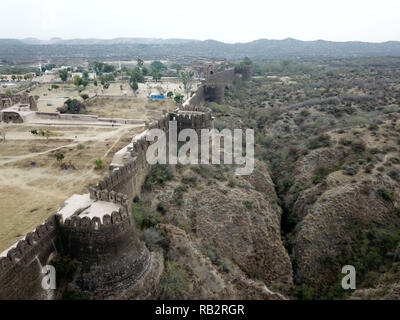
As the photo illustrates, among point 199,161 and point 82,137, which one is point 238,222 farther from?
point 82,137

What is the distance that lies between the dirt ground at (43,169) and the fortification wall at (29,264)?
17.0 feet

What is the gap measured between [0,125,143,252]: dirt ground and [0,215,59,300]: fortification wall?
519 centimetres

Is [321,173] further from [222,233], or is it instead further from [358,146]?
[222,233]

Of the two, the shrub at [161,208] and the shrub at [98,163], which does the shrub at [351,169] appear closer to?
the shrub at [161,208]

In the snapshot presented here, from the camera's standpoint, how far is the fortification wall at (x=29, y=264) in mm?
11977

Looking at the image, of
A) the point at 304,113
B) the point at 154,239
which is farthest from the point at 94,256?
the point at 304,113

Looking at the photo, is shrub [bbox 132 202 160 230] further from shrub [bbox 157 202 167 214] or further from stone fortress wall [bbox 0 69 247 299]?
stone fortress wall [bbox 0 69 247 299]

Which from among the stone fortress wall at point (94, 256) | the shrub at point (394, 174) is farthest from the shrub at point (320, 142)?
the stone fortress wall at point (94, 256)

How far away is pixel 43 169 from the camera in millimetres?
28188

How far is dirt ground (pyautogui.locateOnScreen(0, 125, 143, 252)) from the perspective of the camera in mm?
20500

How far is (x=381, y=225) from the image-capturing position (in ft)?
76.3

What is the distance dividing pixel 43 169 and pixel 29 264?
1726 centimetres

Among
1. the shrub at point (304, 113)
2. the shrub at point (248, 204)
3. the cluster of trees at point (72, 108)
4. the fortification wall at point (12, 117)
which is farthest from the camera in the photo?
the cluster of trees at point (72, 108)

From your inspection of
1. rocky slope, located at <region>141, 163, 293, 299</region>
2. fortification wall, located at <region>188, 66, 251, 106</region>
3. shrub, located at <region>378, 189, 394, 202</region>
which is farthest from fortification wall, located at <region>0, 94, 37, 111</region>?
shrub, located at <region>378, 189, 394, 202</region>
